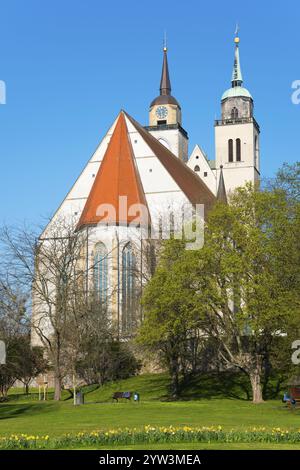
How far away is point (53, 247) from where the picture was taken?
43.1 m

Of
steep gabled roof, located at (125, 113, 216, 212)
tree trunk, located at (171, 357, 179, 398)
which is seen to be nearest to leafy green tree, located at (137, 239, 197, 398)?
tree trunk, located at (171, 357, 179, 398)

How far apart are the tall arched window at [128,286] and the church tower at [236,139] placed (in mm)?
23221

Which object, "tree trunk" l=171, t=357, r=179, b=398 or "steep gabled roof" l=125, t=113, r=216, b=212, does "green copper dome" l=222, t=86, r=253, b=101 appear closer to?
"steep gabled roof" l=125, t=113, r=216, b=212

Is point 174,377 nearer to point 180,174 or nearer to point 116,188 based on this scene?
point 116,188

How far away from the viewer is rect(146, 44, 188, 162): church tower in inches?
3113

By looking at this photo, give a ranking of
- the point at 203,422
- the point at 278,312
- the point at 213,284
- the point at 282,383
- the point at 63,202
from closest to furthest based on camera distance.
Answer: the point at 203,422 < the point at 278,312 < the point at 213,284 < the point at 282,383 < the point at 63,202

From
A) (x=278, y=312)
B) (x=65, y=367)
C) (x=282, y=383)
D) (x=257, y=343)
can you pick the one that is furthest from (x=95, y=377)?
(x=278, y=312)

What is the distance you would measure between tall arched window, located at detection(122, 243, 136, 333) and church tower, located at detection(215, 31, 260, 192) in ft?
76.2

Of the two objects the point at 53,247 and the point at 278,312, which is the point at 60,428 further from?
the point at 53,247

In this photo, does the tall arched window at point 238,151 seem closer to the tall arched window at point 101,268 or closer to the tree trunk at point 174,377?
the tall arched window at point 101,268

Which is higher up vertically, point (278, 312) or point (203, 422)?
point (278, 312)

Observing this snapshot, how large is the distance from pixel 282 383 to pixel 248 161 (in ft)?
135

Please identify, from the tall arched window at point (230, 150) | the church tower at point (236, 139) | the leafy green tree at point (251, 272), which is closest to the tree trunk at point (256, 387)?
the leafy green tree at point (251, 272)

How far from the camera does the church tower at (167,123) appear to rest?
7906cm
